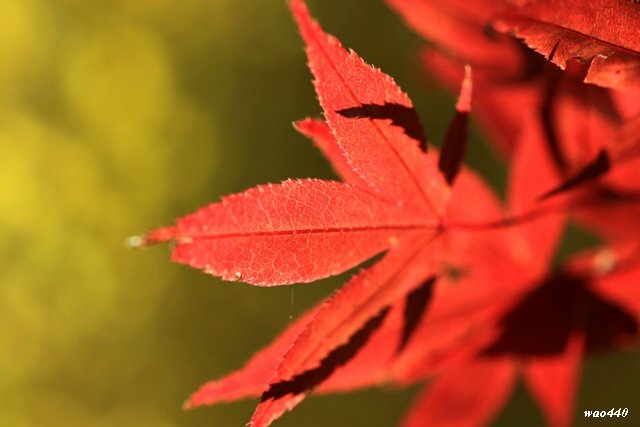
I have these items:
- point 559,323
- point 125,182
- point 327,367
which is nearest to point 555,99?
point 559,323

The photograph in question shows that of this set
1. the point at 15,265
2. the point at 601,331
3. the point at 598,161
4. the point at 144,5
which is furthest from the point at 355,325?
the point at 144,5

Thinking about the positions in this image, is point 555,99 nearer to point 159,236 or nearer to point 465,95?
point 465,95

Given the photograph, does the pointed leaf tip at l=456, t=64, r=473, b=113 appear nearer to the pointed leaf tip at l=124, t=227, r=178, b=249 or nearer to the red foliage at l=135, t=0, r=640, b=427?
the red foliage at l=135, t=0, r=640, b=427

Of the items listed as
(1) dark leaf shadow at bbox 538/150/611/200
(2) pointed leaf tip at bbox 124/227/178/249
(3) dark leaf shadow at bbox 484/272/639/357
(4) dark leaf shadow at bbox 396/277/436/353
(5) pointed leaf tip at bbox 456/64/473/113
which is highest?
(5) pointed leaf tip at bbox 456/64/473/113

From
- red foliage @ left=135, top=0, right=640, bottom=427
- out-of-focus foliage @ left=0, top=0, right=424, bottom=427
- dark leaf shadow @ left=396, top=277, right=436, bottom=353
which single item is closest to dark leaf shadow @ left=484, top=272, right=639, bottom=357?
red foliage @ left=135, top=0, right=640, bottom=427

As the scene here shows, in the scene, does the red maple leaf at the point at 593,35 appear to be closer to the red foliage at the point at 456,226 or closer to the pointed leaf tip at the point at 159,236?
the red foliage at the point at 456,226

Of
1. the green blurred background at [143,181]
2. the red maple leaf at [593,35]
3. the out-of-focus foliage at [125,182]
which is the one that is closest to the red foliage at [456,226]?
the red maple leaf at [593,35]
